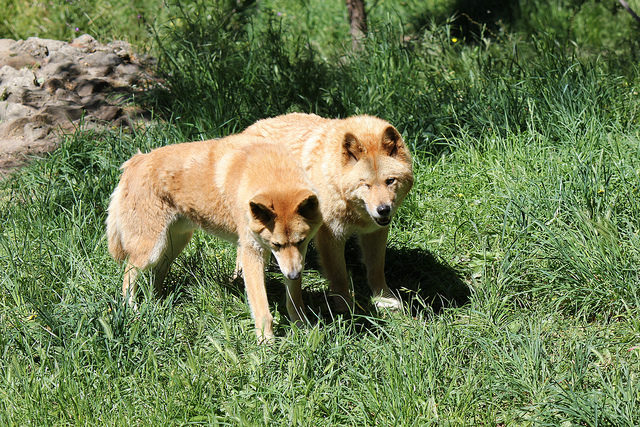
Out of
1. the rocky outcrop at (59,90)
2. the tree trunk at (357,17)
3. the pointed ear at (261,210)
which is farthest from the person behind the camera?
the tree trunk at (357,17)

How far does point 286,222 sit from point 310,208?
0.68 feet

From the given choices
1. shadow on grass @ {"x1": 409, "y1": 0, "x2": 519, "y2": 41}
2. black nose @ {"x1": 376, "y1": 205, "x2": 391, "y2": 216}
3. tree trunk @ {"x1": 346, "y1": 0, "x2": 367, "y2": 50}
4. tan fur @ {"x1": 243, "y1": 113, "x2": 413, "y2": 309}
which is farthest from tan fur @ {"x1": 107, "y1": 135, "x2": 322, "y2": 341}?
shadow on grass @ {"x1": 409, "y1": 0, "x2": 519, "y2": 41}

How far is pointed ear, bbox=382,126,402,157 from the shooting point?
4863mm

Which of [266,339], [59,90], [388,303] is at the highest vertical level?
[59,90]

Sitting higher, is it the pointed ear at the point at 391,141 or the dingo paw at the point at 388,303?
the pointed ear at the point at 391,141

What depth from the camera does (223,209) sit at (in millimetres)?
4902

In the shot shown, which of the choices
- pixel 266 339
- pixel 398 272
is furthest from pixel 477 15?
pixel 266 339

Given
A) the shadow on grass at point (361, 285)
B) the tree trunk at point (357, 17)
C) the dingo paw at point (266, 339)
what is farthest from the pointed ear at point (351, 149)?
the tree trunk at point (357, 17)

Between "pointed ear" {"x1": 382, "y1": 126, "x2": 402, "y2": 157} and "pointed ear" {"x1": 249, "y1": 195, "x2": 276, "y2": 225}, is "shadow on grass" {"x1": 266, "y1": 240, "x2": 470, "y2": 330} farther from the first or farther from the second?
"pointed ear" {"x1": 382, "y1": 126, "x2": 402, "y2": 157}

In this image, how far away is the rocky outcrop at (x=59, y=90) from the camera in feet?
23.0

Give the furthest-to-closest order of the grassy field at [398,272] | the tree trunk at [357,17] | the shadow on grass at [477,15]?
the shadow on grass at [477,15], the tree trunk at [357,17], the grassy field at [398,272]

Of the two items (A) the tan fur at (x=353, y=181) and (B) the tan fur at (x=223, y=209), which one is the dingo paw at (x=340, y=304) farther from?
(B) the tan fur at (x=223, y=209)

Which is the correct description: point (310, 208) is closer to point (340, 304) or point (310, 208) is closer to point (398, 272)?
point (340, 304)

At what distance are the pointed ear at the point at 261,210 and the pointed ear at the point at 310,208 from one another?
7.4 inches
